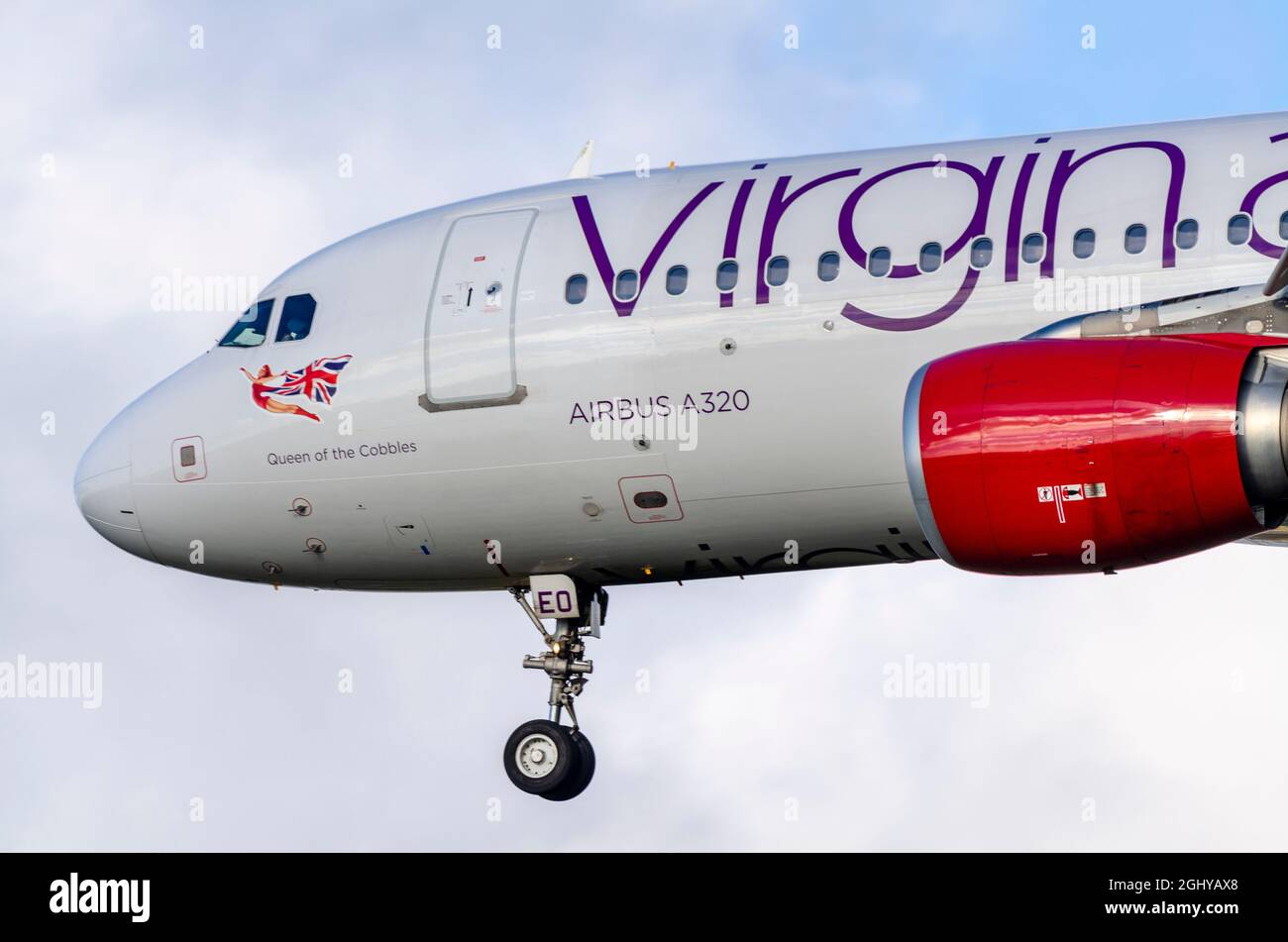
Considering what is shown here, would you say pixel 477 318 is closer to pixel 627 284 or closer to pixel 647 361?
pixel 627 284

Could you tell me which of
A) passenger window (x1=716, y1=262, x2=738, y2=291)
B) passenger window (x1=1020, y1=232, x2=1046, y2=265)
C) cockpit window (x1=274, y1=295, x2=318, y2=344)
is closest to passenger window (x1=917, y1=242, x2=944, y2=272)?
passenger window (x1=1020, y1=232, x2=1046, y2=265)

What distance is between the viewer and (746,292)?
16.9 meters

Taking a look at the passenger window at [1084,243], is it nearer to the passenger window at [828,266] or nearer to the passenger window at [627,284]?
the passenger window at [828,266]

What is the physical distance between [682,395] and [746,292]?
999mm

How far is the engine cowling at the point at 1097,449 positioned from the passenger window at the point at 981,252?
4.80ft

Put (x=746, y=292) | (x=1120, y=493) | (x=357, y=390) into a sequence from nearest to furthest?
(x=1120, y=493) < (x=746, y=292) < (x=357, y=390)

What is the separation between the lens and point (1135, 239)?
52.1 ft

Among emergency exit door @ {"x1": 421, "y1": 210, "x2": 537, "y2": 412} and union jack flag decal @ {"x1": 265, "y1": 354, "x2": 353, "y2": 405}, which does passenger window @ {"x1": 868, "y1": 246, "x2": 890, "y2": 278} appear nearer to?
emergency exit door @ {"x1": 421, "y1": 210, "x2": 537, "y2": 412}

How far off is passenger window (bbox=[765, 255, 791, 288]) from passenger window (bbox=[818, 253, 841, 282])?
295 mm

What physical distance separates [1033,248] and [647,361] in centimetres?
331
